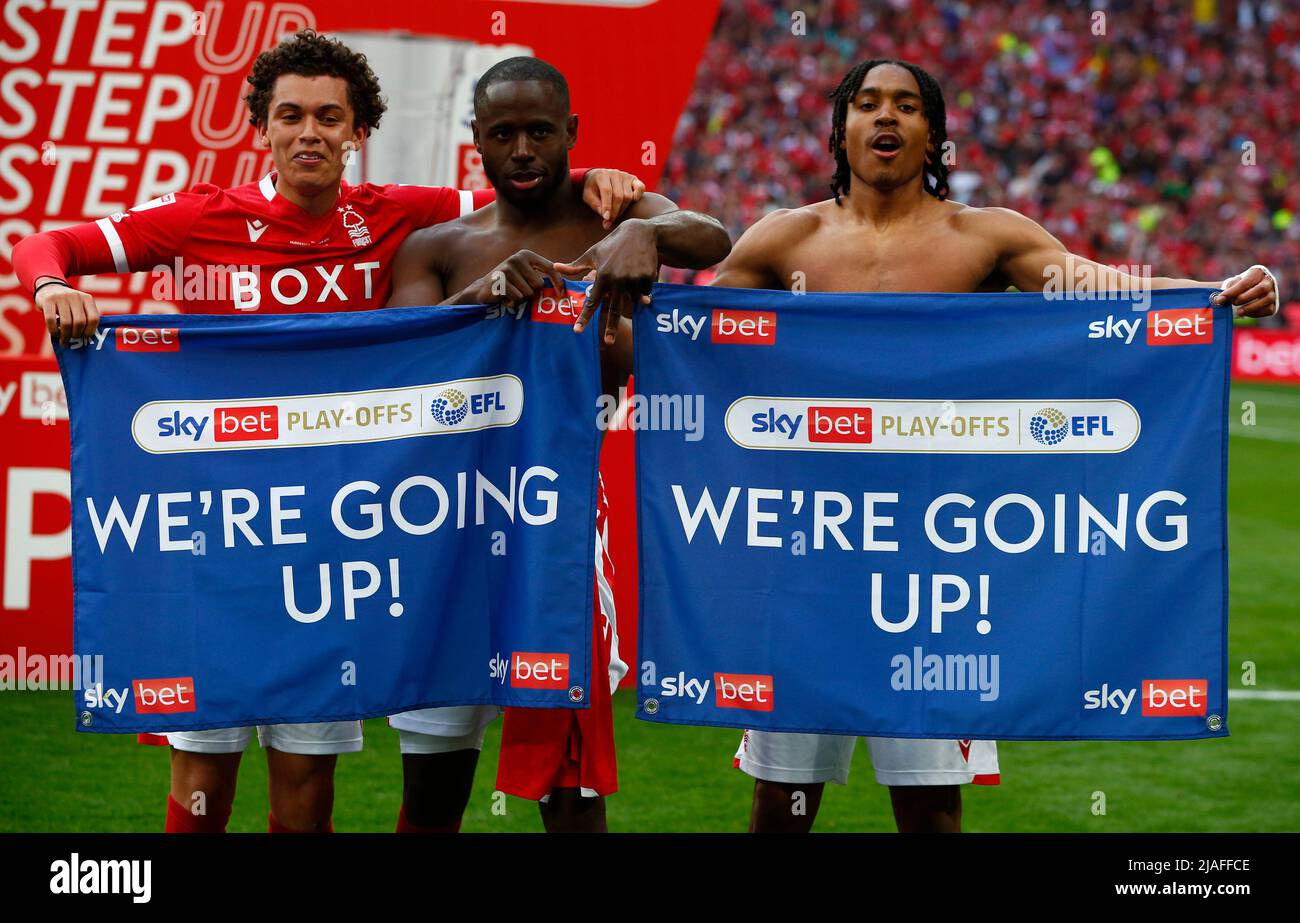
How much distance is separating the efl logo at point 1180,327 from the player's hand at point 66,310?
2.63 meters

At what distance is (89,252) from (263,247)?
0.43 meters

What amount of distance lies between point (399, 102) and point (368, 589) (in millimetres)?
3729

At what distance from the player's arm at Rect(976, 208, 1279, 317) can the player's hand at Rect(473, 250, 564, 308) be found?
3.80ft

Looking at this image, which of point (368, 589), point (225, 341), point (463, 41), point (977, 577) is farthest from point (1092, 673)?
point (463, 41)

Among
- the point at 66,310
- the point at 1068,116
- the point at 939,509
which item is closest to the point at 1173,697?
the point at 939,509

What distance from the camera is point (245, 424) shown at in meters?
4.09

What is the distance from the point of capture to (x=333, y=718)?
4102 mm

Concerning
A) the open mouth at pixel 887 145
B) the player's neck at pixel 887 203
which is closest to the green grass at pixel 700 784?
the player's neck at pixel 887 203

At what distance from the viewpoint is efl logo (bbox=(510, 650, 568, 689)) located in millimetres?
4051

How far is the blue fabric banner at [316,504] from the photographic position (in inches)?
160

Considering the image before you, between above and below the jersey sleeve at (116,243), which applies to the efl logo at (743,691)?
below

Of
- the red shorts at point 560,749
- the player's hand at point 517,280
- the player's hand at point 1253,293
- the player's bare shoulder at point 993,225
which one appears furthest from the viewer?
the player's bare shoulder at point 993,225

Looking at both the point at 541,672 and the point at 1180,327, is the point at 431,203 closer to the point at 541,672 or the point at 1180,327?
the point at 541,672

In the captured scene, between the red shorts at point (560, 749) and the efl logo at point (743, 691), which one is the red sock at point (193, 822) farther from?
the efl logo at point (743, 691)
